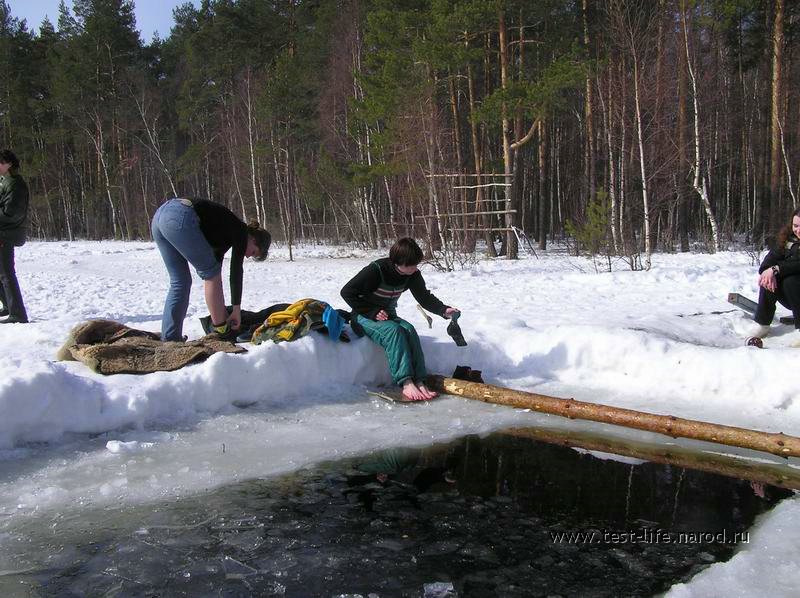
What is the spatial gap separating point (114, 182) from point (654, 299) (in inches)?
1324

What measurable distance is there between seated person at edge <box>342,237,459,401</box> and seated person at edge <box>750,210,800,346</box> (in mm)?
2791

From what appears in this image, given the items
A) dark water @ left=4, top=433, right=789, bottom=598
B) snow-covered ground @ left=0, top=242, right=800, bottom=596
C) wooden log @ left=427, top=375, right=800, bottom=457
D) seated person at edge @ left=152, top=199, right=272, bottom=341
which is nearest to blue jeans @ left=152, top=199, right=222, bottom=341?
seated person at edge @ left=152, top=199, right=272, bottom=341

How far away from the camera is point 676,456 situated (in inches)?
133

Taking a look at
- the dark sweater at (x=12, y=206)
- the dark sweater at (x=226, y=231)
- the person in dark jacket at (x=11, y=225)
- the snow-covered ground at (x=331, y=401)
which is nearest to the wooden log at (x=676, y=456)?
the snow-covered ground at (x=331, y=401)

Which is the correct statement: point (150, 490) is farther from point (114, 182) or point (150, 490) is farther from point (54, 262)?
point (114, 182)

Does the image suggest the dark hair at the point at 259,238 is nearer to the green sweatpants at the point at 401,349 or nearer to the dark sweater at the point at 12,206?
the green sweatpants at the point at 401,349

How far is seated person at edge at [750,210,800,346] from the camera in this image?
5.25 m

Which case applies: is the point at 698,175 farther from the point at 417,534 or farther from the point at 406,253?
the point at 417,534

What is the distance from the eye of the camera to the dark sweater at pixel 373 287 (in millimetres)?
4746

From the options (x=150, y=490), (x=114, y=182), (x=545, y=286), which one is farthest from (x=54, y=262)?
(x=114, y=182)

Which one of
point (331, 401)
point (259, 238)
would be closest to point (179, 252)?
point (259, 238)

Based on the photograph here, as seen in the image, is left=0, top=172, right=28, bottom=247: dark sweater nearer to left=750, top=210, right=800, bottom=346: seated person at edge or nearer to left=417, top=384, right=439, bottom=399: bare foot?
left=417, top=384, right=439, bottom=399: bare foot

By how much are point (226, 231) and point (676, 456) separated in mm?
3344

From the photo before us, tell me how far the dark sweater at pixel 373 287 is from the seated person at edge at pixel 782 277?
2.82 m
